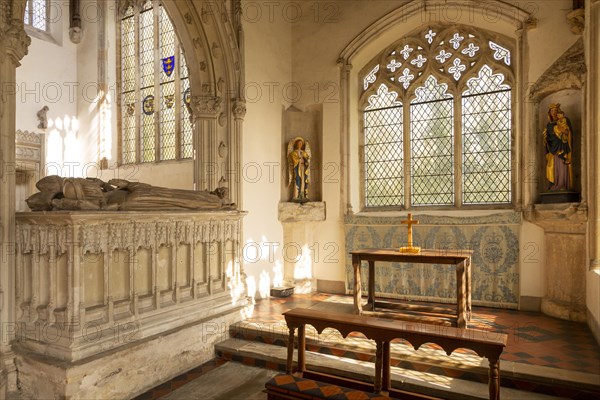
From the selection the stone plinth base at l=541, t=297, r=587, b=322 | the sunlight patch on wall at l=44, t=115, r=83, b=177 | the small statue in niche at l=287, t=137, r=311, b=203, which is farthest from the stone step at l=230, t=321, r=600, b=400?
the sunlight patch on wall at l=44, t=115, r=83, b=177

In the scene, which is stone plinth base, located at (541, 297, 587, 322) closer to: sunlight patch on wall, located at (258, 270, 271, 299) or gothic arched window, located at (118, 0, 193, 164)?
sunlight patch on wall, located at (258, 270, 271, 299)

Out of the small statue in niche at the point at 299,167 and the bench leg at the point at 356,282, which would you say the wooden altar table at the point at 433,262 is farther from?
the small statue in niche at the point at 299,167

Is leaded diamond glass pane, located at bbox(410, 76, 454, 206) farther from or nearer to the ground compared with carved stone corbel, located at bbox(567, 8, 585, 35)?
nearer to the ground

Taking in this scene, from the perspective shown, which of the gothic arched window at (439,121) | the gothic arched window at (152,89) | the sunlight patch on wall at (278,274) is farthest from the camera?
Answer: the gothic arched window at (152,89)

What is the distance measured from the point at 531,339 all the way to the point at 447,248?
1.99 meters

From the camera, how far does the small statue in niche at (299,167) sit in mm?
6977

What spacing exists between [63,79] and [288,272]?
7.13 m

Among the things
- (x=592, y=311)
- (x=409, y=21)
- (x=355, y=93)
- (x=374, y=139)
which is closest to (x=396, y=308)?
(x=592, y=311)

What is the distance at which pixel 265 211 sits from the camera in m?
6.64

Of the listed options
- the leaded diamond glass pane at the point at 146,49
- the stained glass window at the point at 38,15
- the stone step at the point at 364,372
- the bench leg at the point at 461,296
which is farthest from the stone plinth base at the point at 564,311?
the stained glass window at the point at 38,15

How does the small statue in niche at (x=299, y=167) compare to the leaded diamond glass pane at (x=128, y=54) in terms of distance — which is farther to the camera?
the leaded diamond glass pane at (x=128, y=54)

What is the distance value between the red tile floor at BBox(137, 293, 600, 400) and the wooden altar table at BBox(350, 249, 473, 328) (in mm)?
310

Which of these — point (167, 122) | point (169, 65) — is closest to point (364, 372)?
point (167, 122)

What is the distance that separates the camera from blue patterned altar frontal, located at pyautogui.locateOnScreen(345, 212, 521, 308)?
574 cm
